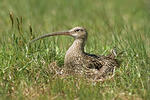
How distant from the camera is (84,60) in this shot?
809cm

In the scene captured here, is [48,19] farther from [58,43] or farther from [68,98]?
[68,98]

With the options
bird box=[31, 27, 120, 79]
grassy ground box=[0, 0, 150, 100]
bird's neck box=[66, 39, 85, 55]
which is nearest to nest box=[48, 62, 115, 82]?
bird box=[31, 27, 120, 79]

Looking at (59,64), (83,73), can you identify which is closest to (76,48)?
(59,64)

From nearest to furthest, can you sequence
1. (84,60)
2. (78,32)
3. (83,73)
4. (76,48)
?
1. (83,73)
2. (84,60)
3. (76,48)
4. (78,32)

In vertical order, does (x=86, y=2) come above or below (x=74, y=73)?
above

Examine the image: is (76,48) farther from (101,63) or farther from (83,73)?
(83,73)

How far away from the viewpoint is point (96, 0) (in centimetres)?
1728

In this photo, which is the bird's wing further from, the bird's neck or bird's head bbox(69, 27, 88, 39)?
bird's head bbox(69, 27, 88, 39)

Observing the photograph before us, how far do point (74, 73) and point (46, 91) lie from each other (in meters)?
1.03

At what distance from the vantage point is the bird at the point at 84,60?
313 inches

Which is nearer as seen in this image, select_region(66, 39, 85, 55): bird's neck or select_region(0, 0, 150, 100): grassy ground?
select_region(0, 0, 150, 100): grassy ground

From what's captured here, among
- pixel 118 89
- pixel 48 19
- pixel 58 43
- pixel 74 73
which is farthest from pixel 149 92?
pixel 48 19

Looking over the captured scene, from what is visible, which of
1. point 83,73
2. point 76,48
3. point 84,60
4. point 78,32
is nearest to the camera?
point 83,73

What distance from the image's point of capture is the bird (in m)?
7.95
